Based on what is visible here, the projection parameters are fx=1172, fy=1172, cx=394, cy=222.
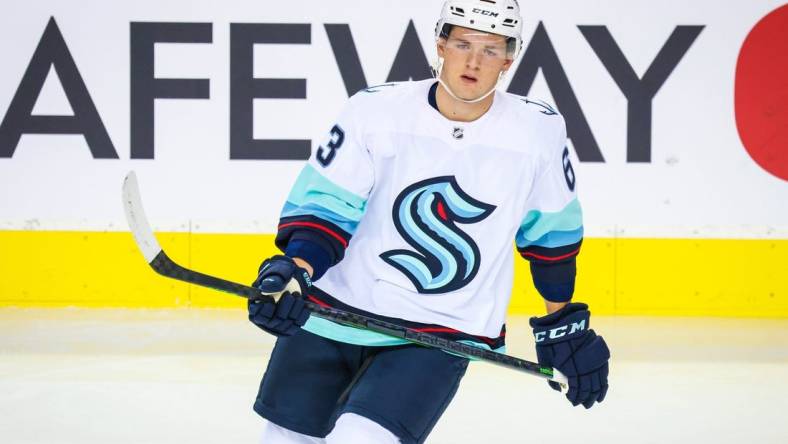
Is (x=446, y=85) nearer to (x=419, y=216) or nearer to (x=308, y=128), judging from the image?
(x=419, y=216)

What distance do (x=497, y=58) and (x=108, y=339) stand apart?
3.01 m

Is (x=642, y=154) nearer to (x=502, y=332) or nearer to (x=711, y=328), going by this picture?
(x=711, y=328)

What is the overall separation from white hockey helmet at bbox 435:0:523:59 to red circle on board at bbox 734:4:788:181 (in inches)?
142

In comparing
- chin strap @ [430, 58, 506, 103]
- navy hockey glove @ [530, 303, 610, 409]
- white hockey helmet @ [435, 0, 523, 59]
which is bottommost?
navy hockey glove @ [530, 303, 610, 409]

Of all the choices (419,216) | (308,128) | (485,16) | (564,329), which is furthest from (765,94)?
(419,216)

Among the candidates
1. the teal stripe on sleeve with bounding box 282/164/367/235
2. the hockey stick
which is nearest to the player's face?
the teal stripe on sleeve with bounding box 282/164/367/235

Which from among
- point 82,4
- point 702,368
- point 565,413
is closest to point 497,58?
point 565,413

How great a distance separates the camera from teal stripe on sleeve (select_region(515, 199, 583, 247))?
2266mm

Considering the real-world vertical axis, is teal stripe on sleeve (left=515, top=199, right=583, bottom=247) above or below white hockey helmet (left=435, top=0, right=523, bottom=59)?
below

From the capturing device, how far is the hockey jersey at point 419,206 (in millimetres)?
2180

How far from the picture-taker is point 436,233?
219 centimetres

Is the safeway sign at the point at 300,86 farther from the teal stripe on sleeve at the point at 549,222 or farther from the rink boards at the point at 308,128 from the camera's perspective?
the teal stripe on sleeve at the point at 549,222

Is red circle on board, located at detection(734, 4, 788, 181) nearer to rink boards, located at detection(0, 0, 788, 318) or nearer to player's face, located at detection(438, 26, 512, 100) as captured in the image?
rink boards, located at detection(0, 0, 788, 318)

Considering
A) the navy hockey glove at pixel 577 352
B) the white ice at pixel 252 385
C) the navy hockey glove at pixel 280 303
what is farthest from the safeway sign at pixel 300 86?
the navy hockey glove at pixel 280 303
